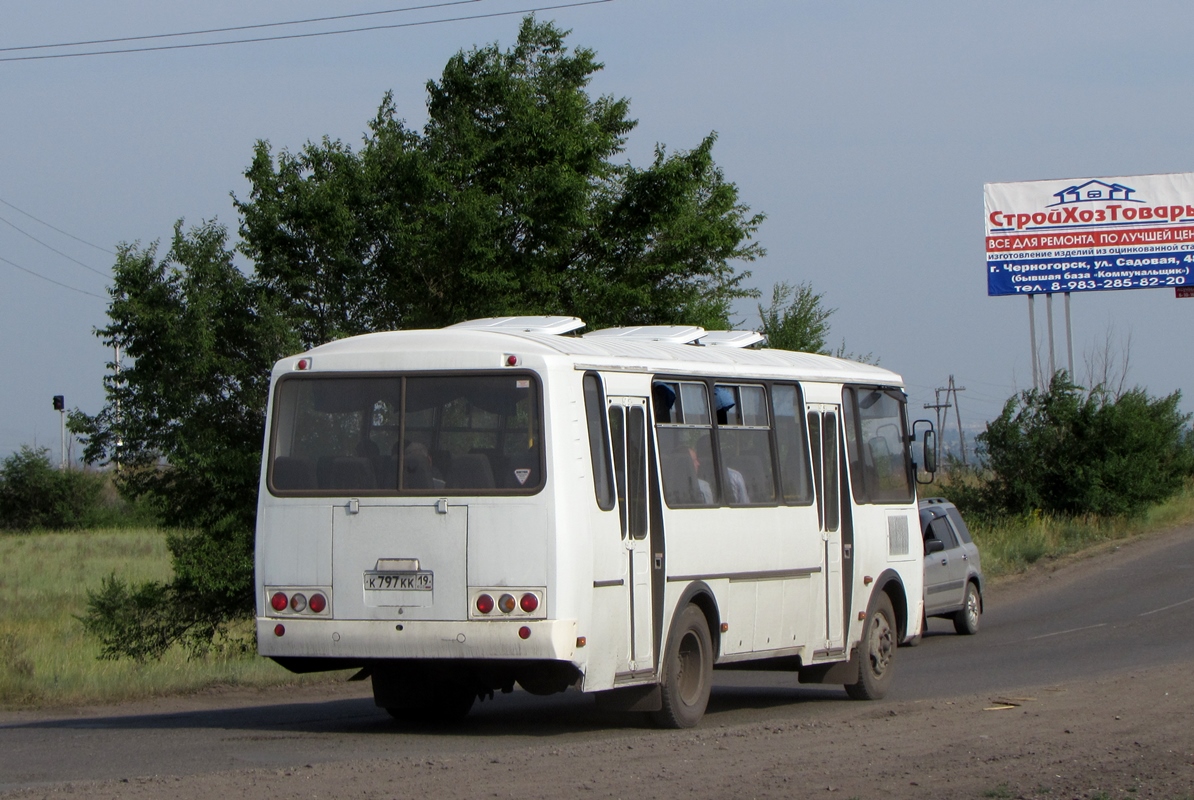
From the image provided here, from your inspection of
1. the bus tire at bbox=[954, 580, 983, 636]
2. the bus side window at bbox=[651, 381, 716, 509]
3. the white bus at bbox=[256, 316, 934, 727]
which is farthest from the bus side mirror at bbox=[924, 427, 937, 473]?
the bus tire at bbox=[954, 580, 983, 636]

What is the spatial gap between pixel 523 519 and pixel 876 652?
5166 mm

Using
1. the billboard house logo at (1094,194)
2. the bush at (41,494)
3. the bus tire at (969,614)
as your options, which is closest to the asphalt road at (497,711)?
the bus tire at (969,614)

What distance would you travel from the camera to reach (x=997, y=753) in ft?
30.1

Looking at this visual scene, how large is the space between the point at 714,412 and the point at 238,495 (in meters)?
12.6

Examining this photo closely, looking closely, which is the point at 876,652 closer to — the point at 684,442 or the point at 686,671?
the point at 686,671

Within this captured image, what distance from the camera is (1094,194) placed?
41688 mm

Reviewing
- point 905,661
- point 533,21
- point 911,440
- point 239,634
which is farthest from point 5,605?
point 911,440

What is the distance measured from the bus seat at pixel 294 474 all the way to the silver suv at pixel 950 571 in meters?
11.3

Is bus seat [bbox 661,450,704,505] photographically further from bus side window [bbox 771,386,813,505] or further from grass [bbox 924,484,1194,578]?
grass [bbox 924,484,1194,578]

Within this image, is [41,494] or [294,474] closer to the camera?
[294,474]

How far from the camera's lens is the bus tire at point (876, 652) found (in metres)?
13.6

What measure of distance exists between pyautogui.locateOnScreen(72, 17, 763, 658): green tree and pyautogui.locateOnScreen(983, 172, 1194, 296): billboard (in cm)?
1732

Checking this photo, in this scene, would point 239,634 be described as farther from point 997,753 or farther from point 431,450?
point 997,753

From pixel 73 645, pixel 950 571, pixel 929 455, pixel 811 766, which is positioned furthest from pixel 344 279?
pixel 811 766
